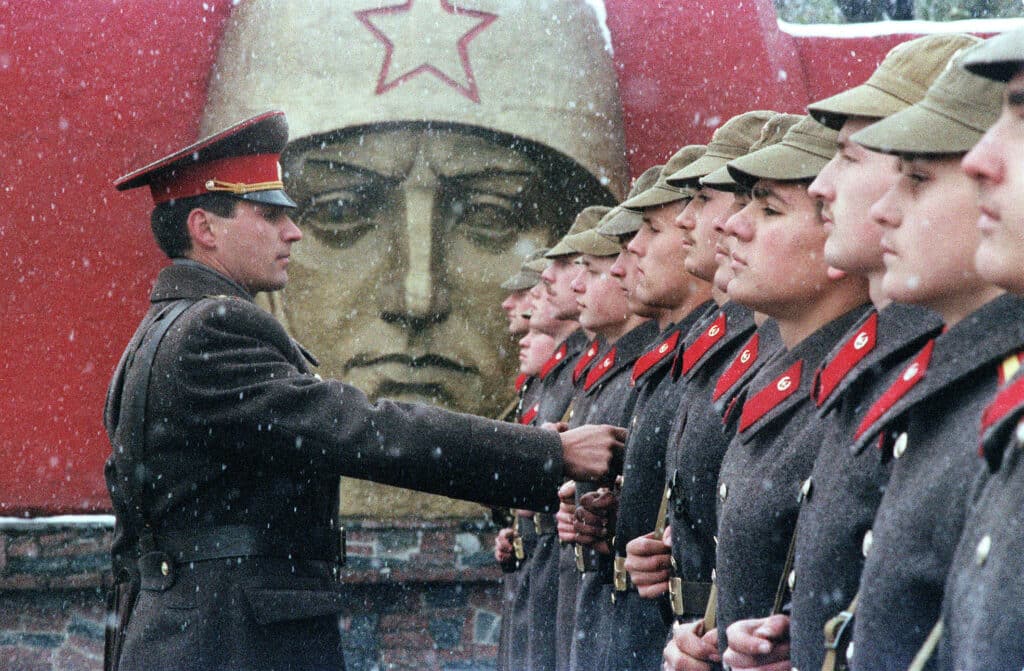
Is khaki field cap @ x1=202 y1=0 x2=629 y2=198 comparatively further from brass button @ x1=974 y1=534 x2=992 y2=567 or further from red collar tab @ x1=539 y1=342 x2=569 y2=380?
brass button @ x1=974 y1=534 x2=992 y2=567

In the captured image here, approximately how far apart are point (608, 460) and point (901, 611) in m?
1.73

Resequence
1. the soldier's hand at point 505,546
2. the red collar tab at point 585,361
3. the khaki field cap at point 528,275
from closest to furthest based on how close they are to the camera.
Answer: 1. the red collar tab at point 585,361
2. the soldier's hand at point 505,546
3. the khaki field cap at point 528,275

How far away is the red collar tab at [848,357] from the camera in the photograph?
7.04 ft

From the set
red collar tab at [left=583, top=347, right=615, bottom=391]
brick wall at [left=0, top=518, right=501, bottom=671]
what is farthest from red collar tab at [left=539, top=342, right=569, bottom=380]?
brick wall at [left=0, top=518, right=501, bottom=671]

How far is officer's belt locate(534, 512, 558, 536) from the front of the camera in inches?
203

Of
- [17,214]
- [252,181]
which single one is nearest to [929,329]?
[252,181]

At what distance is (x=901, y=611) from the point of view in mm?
1732

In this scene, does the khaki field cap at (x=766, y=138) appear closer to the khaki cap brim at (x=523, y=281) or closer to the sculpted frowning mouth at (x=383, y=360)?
the khaki cap brim at (x=523, y=281)

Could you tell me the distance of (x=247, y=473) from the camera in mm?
3166

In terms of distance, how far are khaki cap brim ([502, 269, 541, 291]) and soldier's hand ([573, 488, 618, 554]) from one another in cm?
273

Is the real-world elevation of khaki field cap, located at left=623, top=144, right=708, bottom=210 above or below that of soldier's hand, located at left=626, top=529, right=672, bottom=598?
above

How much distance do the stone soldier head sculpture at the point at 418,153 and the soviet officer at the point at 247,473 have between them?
3550mm

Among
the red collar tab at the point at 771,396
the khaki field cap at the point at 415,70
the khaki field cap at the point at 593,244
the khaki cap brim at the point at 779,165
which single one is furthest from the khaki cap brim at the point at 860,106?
the khaki field cap at the point at 415,70

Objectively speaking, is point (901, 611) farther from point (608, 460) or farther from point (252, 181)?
point (252, 181)
